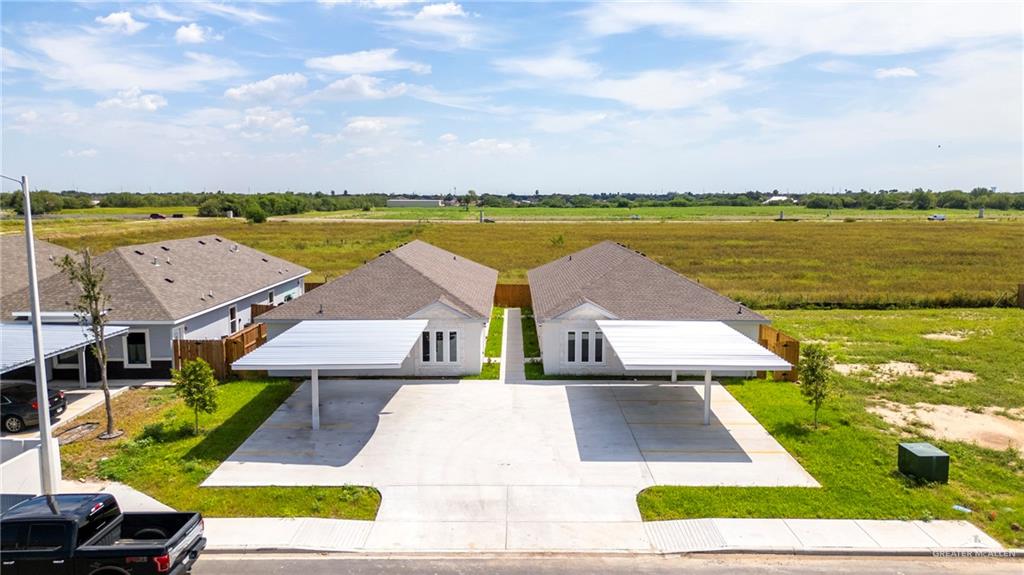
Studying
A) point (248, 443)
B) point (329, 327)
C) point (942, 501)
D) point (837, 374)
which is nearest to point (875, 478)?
point (942, 501)

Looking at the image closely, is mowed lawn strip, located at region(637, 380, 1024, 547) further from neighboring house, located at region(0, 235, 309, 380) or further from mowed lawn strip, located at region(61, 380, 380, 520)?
neighboring house, located at region(0, 235, 309, 380)

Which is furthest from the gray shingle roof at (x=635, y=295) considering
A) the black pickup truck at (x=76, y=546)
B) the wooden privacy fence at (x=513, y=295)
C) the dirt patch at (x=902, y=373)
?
the black pickup truck at (x=76, y=546)

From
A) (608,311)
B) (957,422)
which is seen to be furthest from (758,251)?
(957,422)

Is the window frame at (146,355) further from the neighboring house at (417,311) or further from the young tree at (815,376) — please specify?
the young tree at (815,376)

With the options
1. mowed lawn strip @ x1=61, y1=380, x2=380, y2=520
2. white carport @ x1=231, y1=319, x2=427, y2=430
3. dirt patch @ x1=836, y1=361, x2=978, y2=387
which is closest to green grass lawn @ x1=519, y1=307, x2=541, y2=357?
white carport @ x1=231, y1=319, x2=427, y2=430

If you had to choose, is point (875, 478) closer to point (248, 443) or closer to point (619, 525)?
point (619, 525)
